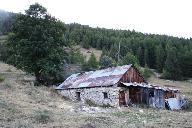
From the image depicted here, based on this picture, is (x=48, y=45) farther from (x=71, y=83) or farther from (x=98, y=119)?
(x=98, y=119)

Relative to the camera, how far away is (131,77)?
38.5 meters

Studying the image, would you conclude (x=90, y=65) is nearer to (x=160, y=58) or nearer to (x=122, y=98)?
(x=122, y=98)

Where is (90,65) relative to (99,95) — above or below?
above

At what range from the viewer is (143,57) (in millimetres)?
106750

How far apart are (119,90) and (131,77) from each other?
11.4 ft

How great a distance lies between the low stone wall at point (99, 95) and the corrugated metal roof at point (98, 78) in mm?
520

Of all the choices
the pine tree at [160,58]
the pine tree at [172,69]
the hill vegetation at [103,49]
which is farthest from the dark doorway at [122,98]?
the pine tree at [160,58]

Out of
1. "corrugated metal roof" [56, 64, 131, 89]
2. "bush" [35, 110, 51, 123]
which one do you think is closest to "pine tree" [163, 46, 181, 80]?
"corrugated metal roof" [56, 64, 131, 89]

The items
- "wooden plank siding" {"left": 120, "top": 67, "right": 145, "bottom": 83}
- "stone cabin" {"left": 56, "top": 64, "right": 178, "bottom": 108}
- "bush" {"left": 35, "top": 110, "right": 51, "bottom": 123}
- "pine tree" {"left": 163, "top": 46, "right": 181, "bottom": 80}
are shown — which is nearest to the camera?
"bush" {"left": 35, "top": 110, "right": 51, "bottom": 123}

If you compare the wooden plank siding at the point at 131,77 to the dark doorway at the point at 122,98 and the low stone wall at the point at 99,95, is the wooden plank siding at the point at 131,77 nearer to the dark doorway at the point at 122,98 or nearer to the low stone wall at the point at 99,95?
the dark doorway at the point at 122,98

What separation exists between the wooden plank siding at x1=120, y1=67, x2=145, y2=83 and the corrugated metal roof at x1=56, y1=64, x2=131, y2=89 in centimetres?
39

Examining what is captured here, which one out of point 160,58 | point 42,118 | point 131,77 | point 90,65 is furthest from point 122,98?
point 160,58

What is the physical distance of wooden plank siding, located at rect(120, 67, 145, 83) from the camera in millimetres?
37344

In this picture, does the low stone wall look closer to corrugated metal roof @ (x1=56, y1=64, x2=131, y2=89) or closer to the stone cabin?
the stone cabin
